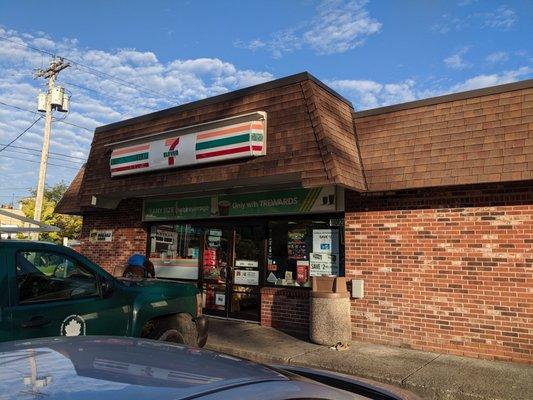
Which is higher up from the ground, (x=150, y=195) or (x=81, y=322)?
(x=150, y=195)

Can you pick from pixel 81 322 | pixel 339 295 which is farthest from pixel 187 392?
pixel 339 295

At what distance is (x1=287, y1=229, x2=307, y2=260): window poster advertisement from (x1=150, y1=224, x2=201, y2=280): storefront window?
9.24 ft

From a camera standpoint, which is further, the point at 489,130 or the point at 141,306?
the point at 489,130

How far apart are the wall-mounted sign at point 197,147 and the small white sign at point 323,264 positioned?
2.47 meters

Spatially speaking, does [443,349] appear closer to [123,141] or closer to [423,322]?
[423,322]

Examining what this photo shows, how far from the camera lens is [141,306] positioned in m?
5.52

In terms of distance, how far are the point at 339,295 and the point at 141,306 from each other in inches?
172

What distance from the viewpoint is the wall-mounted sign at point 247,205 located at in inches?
391

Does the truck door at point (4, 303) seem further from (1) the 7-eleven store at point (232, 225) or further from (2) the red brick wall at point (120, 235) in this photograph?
(2) the red brick wall at point (120, 235)

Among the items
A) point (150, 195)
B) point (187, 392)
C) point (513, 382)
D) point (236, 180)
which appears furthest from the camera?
point (150, 195)

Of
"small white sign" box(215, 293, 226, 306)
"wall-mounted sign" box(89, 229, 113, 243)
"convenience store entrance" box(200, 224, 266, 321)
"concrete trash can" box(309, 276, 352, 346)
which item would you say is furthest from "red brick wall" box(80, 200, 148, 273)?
"concrete trash can" box(309, 276, 352, 346)

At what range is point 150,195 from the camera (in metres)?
12.8

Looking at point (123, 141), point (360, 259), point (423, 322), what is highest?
point (123, 141)

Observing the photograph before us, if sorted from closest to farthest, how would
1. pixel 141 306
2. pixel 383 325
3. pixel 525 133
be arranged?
pixel 141 306 → pixel 525 133 → pixel 383 325
